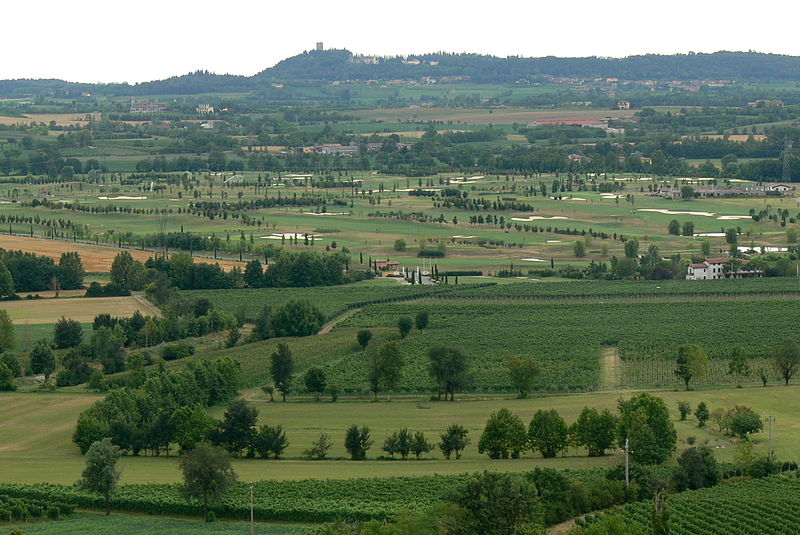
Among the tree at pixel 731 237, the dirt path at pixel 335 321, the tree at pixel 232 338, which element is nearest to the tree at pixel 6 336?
the tree at pixel 232 338

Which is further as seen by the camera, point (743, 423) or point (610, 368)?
point (610, 368)

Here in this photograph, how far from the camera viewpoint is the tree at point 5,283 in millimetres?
60031

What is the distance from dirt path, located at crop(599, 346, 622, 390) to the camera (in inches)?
1660

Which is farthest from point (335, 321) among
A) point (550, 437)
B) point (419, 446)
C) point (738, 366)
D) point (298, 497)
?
point (298, 497)

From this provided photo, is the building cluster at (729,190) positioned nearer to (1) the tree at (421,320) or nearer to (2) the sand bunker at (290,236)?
(2) the sand bunker at (290,236)

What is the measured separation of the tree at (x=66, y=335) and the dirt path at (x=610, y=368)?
59.6 ft

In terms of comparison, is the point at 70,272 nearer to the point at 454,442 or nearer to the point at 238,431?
the point at 238,431

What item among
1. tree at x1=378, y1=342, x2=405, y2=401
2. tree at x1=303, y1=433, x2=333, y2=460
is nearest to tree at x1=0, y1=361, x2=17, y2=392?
tree at x1=378, y1=342, x2=405, y2=401

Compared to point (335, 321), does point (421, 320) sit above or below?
above

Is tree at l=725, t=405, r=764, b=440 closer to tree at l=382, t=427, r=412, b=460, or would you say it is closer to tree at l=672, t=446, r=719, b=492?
tree at l=672, t=446, r=719, b=492

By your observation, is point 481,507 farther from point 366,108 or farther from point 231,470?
point 366,108

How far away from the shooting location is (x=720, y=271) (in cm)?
6350

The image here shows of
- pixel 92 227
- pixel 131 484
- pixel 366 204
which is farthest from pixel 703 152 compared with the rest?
pixel 131 484

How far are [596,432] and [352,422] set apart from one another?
23.1ft
